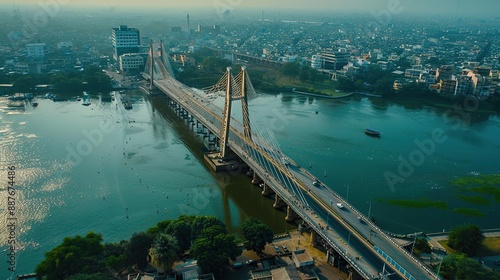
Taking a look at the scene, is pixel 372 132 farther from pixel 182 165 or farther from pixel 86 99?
pixel 86 99

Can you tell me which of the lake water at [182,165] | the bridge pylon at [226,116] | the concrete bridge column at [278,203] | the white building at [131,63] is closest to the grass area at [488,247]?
the lake water at [182,165]

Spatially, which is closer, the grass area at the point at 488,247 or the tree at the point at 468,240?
the tree at the point at 468,240

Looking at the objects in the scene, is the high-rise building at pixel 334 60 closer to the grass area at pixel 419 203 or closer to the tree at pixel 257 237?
the grass area at pixel 419 203

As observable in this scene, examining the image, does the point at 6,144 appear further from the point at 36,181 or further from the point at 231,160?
the point at 231,160

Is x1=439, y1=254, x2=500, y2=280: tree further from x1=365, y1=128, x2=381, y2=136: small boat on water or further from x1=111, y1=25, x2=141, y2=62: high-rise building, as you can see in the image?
x1=111, y1=25, x2=141, y2=62: high-rise building

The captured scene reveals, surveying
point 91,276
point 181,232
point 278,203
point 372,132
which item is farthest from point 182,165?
point 372,132

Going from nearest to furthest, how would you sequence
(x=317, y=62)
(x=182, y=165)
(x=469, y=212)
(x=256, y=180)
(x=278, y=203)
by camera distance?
(x=278, y=203)
(x=469, y=212)
(x=256, y=180)
(x=182, y=165)
(x=317, y=62)

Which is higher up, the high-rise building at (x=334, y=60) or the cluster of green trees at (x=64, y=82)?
the high-rise building at (x=334, y=60)
